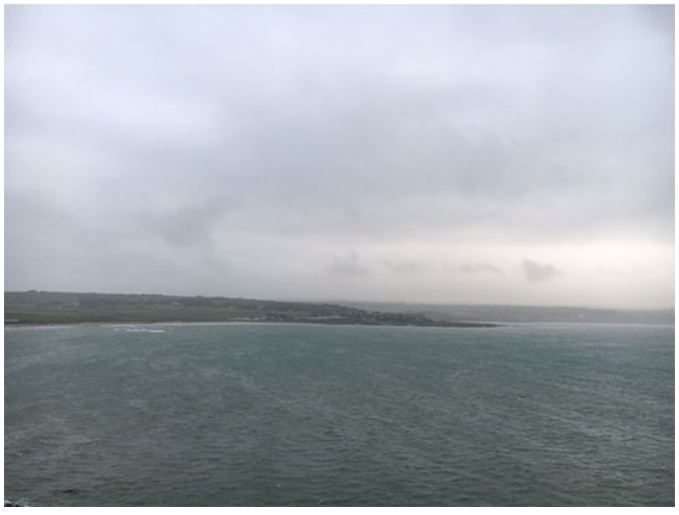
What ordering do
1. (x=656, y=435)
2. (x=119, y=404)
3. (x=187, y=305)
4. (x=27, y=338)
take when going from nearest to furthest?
(x=656, y=435) < (x=119, y=404) < (x=27, y=338) < (x=187, y=305)

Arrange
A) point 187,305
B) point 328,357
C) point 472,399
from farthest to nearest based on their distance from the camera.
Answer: point 187,305, point 328,357, point 472,399

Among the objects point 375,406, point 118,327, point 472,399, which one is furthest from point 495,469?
point 118,327

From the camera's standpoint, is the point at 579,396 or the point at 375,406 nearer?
the point at 375,406

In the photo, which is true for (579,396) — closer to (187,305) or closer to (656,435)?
(656,435)

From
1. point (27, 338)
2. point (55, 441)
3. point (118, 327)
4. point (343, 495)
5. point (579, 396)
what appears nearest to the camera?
point (343, 495)

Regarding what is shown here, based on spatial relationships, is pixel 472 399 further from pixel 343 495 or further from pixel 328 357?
pixel 328 357

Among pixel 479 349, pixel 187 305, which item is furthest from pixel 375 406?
pixel 187 305
